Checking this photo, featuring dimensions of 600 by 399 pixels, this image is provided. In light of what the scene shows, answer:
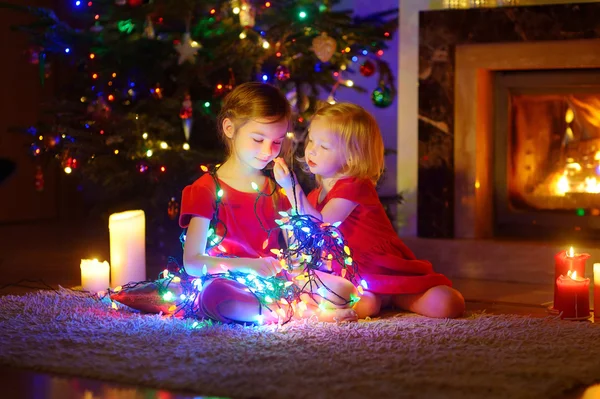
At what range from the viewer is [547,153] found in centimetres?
360

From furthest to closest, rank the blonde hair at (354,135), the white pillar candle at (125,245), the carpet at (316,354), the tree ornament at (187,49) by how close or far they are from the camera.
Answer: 1. the tree ornament at (187,49)
2. the white pillar candle at (125,245)
3. the blonde hair at (354,135)
4. the carpet at (316,354)

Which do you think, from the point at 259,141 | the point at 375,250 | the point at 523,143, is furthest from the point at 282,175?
the point at 523,143

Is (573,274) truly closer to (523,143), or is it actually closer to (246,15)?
(523,143)

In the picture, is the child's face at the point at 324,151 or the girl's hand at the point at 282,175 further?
the child's face at the point at 324,151

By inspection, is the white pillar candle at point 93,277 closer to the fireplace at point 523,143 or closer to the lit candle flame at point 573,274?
the lit candle flame at point 573,274

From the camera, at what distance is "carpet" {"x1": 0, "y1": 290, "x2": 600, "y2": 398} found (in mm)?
1652

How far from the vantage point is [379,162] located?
2568 millimetres

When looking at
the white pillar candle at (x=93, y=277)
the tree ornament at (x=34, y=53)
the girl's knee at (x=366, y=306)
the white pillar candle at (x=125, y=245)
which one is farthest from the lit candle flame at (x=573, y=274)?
the tree ornament at (x=34, y=53)

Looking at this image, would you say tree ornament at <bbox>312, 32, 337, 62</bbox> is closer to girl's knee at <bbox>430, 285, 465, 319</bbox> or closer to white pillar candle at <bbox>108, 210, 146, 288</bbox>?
white pillar candle at <bbox>108, 210, 146, 288</bbox>

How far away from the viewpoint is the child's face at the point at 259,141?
2439 mm

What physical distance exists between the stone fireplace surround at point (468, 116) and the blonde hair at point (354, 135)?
112cm

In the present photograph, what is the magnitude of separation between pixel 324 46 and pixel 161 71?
67cm

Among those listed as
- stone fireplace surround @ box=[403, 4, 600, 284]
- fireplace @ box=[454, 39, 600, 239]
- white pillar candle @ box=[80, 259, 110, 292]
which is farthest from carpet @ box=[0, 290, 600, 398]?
fireplace @ box=[454, 39, 600, 239]

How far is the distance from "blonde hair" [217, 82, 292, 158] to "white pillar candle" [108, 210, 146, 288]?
45 cm
